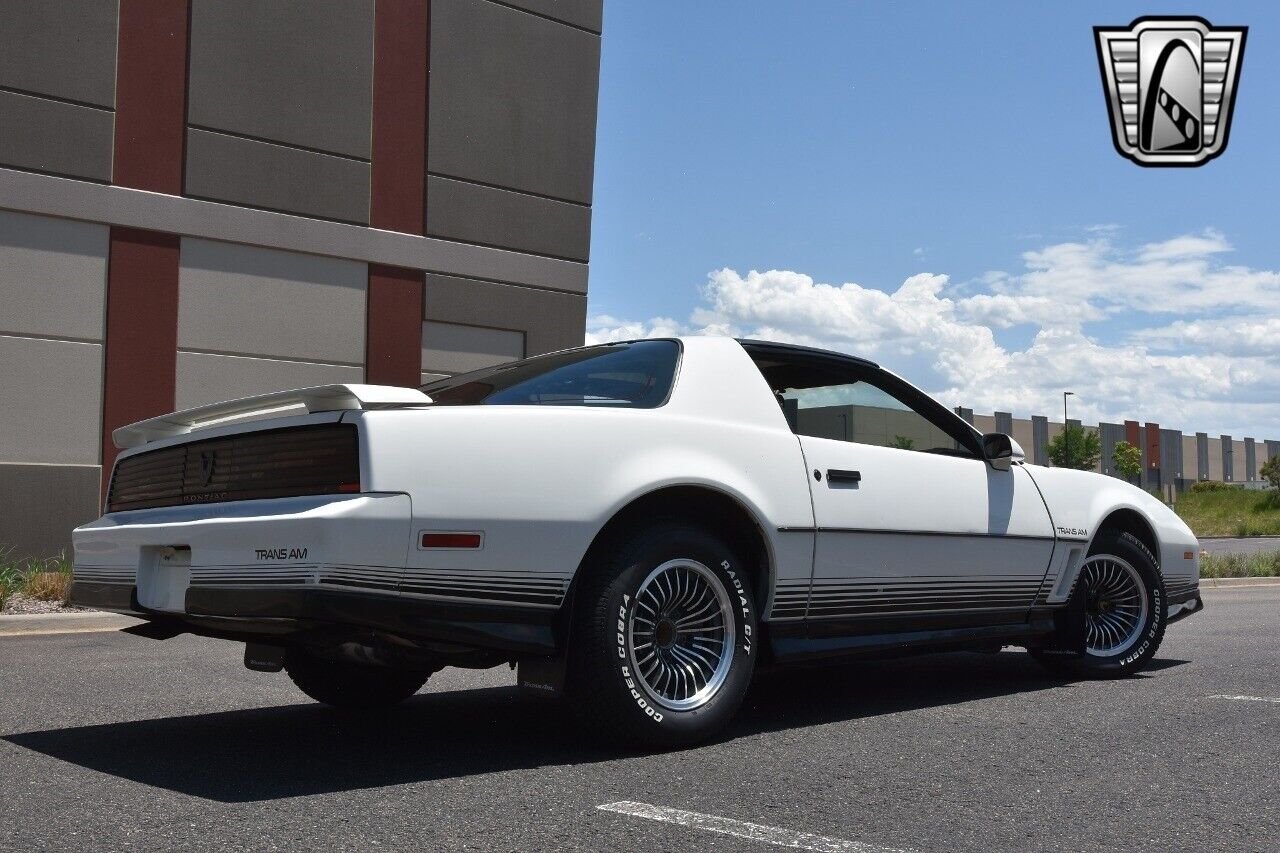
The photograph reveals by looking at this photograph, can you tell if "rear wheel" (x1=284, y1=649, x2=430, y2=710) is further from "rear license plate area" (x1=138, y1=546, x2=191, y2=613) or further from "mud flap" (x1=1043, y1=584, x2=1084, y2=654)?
"mud flap" (x1=1043, y1=584, x2=1084, y2=654)

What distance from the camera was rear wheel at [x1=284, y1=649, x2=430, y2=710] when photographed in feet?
18.0

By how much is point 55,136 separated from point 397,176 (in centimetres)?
412

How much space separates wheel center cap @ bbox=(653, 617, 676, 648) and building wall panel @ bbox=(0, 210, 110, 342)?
39.0 ft

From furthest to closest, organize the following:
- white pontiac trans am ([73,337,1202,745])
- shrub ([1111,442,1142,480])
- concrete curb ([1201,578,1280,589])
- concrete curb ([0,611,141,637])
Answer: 1. shrub ([1111,442,1142,480])
2. concrete curb ([1201,578,1280,589])
3. concrete curb ([0,611,141,637])
4. white pontiac trans am ([73,337,1202,745])

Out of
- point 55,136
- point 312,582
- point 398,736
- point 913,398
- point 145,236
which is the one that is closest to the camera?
point 312,582

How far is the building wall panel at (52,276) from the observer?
1420 centimetres

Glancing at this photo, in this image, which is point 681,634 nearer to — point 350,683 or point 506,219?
point 350,683

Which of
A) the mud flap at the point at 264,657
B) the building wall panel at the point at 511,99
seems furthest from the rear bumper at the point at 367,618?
the building wall panel at the point at 511,99

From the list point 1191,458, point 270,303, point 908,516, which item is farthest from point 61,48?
point 1191,458

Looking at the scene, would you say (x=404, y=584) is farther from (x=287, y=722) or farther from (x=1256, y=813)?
(x=1256, y=813)

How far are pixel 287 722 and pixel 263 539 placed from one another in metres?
1.50

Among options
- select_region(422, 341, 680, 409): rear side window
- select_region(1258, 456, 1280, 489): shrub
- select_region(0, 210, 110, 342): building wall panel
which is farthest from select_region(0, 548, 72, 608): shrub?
select_region(1258, 456, 1280, 489): shrub

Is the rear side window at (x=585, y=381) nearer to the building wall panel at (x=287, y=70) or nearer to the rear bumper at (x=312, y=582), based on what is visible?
the rear bumper at (x=312, y=582)

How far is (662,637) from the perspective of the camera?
15.2 ft
